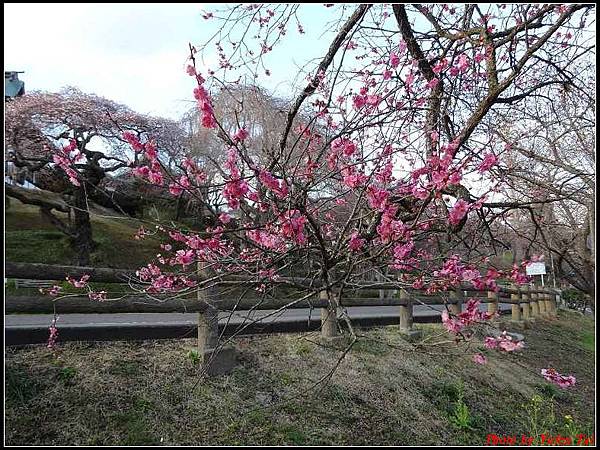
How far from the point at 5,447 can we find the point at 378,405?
3060 mm

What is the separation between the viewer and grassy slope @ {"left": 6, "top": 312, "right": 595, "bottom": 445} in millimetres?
3016

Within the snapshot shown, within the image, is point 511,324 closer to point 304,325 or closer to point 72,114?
point 304,325

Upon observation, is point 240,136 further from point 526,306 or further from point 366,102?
point 526,306

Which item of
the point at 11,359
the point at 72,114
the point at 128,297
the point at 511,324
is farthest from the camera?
the point at 72,114

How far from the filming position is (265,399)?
12.6 ft

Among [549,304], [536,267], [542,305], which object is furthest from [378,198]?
[549,304]

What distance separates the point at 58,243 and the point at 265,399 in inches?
433

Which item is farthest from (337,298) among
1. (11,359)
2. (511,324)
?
(511,324)

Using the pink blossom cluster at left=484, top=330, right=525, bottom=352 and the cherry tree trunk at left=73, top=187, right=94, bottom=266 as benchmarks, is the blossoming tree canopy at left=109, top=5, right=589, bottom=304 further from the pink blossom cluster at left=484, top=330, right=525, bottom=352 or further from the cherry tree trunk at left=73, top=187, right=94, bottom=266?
the cherry tree trunk at left=73, top=187, right=94, bottom=266

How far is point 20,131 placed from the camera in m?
11.1

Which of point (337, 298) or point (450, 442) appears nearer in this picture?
point (337, 298)

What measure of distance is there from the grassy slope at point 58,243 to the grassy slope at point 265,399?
844cm

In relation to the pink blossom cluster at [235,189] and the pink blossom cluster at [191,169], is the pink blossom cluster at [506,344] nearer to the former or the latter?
the pink blossom cluster at [235,189]

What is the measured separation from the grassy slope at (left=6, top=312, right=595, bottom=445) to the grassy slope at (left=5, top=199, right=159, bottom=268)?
844 centimetres
